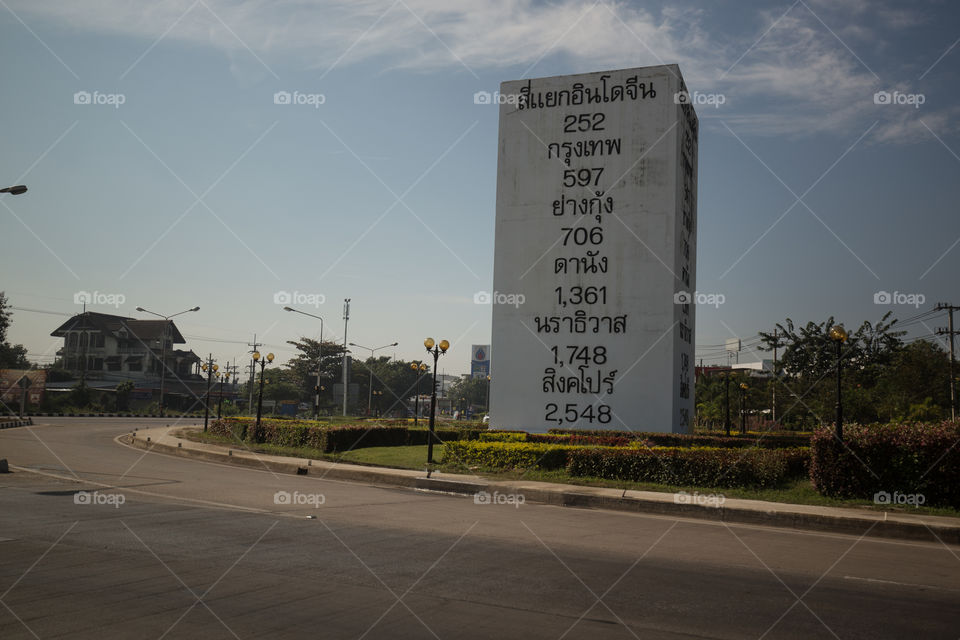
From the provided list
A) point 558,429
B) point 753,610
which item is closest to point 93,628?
point 753,610

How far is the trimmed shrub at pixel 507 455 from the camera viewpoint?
21234 mm

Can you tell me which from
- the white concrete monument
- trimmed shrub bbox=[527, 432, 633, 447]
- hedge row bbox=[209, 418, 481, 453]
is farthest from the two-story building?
trimmed shrub bbox=[527, 432, 633, 447]

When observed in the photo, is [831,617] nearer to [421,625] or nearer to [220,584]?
[421,625]

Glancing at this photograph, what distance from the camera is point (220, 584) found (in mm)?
7395

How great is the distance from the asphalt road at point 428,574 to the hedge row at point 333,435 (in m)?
13.8

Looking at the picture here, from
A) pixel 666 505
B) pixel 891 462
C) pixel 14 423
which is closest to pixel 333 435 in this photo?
pixel 666 505

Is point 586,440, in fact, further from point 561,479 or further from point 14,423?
point 14,423

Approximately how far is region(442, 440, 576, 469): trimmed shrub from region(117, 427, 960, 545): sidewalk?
179 cm

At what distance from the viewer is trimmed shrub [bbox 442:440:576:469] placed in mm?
21234

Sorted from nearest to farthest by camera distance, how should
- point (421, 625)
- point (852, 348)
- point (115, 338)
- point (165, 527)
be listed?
point (421, 625) < point (165, 527) < point (852, 348) < point (115, 338)

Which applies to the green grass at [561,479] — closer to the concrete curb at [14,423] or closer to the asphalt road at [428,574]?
the asphalt road at [428,574]

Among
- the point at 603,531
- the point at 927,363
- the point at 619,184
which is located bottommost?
the point at 603,531

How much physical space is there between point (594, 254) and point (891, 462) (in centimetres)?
2093

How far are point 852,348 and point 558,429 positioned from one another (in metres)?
48.4
